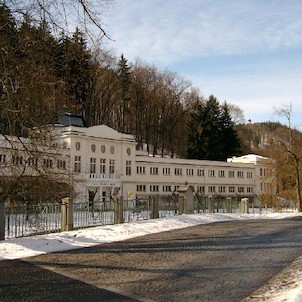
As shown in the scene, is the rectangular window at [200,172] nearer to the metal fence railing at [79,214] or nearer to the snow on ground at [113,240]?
the metal fence railing at [79,214]

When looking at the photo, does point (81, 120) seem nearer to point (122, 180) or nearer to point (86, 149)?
point (86, 149)

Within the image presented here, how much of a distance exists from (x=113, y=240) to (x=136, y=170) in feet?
165

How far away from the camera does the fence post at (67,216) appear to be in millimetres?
17234

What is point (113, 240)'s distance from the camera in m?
14.6

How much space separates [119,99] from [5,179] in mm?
57393

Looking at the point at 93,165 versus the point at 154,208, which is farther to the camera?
the point at 93,165

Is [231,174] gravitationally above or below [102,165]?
below

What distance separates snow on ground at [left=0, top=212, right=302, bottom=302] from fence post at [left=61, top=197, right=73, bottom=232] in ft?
4.93

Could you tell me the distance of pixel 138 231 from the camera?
16.9 meters

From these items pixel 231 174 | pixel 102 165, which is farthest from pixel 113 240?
pixel 231 174

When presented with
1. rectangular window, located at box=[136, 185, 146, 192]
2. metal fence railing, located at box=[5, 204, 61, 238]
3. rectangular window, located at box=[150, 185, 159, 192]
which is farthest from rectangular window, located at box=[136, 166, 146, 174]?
metal fence railing, located at box=[5, 204, 61, 238]

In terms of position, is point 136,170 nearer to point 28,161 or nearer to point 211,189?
point 211,189

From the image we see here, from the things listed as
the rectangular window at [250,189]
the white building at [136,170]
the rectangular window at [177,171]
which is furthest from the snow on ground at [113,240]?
the rectangular window at [250,189]

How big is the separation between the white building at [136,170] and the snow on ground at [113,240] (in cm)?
3205
